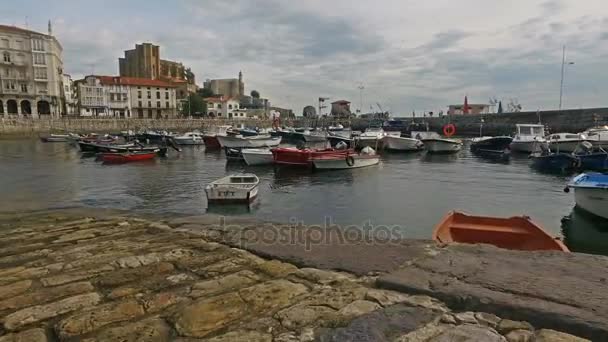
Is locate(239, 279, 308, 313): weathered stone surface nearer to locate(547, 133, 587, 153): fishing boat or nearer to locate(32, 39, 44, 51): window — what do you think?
locate(547, 133, 587, 153): fishing boat

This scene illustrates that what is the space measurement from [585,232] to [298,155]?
659 inches

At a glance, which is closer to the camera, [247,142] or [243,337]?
[243,337]

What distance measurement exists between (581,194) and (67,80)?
359 ft

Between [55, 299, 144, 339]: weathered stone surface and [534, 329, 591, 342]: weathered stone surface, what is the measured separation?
3112 mm

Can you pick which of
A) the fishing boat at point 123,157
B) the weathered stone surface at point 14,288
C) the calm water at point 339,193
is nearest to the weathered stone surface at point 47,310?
the weathered stone surface at point 14,288

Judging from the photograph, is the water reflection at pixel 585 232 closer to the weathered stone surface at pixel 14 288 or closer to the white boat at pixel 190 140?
the weathered stone surface at pixel 14 288

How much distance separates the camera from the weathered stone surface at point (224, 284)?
389 centimetres

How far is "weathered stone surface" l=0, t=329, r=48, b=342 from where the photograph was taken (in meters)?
3.00

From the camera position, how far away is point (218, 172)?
85.9 ft

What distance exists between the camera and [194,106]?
11225 cm

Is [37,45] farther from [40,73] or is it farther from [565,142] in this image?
[565,142]

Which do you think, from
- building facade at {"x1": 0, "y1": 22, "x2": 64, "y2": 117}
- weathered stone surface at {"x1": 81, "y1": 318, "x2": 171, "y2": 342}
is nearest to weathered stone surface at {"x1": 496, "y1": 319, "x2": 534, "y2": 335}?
weathered stone surface at {"x1": 81, "y1": 318, "x2": 171, "y2": 342}

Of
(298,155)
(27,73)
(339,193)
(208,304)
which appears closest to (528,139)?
(298,155)

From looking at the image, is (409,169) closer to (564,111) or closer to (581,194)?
(581,194)
